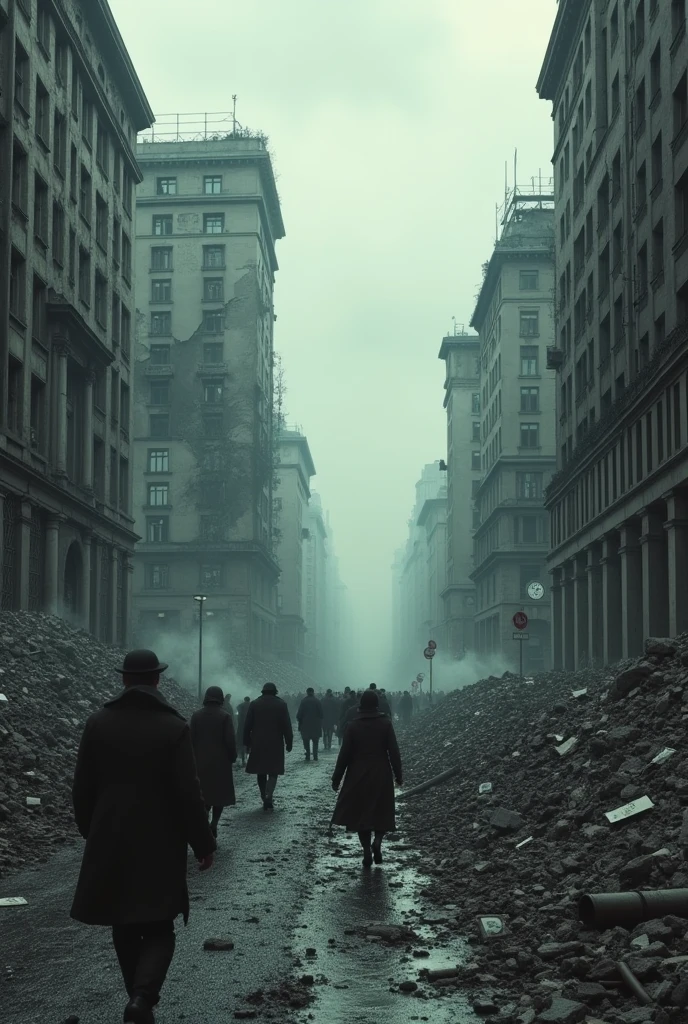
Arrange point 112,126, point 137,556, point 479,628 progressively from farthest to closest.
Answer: point 479,628 < point 137,556 < point 112,126

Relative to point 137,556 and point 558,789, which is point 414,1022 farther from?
point 137,556

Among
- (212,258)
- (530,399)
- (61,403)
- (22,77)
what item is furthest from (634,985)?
(212,258)

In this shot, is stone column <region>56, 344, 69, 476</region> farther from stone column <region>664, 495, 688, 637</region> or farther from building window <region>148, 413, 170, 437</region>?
building window <region>148, 413, 170, 437</region>

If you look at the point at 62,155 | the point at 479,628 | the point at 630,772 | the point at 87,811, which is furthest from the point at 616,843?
the point at 479,628

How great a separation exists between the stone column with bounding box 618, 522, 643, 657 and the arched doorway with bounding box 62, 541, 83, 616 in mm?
17938

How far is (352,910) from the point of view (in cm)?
1000

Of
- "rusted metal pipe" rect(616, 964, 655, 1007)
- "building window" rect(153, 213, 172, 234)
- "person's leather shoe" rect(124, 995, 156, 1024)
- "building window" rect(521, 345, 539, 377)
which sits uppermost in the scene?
"building window" rect(153, 213, 172, 234)

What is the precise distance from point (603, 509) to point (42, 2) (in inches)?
931

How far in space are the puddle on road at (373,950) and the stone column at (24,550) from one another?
22.1 meters

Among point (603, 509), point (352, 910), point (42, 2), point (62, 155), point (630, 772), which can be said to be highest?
point (42, 2)

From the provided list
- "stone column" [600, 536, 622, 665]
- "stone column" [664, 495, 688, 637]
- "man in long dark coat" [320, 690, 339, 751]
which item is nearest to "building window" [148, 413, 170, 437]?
"man in long dark coat" [320, 690, 339, 751]

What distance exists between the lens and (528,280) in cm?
8012

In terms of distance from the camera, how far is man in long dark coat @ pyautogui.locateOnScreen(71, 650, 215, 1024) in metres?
5.73

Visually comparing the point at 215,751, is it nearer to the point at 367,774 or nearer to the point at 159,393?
the point at 367,774
